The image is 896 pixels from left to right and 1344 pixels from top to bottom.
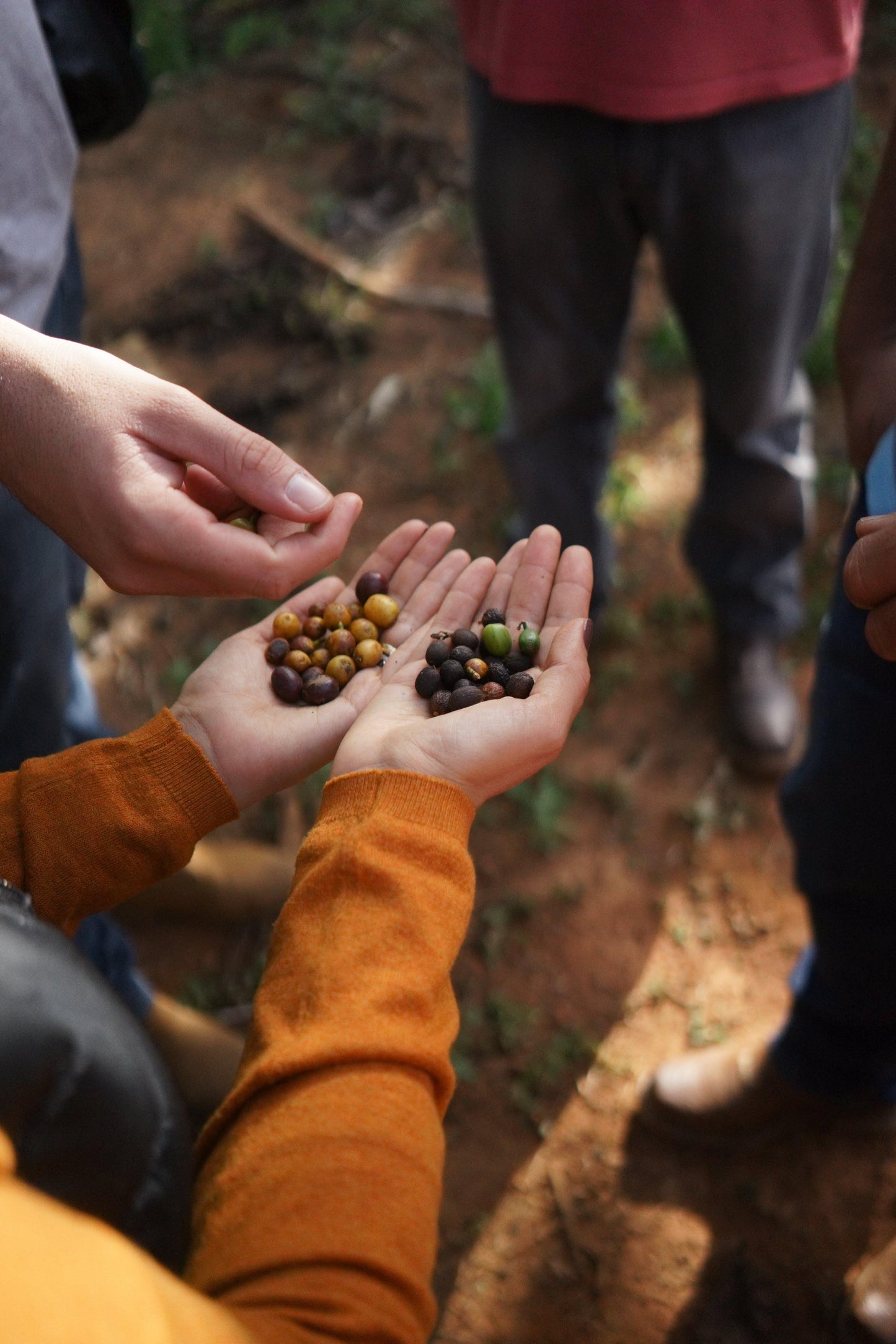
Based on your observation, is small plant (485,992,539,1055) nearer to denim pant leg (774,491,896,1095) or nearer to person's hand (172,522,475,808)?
denim pant leg (774,491,896,1095)

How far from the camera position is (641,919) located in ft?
10.9

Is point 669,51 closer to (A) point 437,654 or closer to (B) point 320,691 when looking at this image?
(A) point 437,654

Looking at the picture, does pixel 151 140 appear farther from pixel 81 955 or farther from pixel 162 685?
pixel 81 955

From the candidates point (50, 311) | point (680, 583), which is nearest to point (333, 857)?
point (50, 311)

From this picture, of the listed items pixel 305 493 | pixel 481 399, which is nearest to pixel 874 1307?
pixel 305 493

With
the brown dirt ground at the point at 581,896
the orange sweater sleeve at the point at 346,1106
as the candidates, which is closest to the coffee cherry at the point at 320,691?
the orange sweater sleeve at the point at 346,1106

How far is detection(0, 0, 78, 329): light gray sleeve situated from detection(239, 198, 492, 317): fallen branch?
3.42 m

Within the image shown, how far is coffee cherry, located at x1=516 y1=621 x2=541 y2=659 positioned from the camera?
216 cm

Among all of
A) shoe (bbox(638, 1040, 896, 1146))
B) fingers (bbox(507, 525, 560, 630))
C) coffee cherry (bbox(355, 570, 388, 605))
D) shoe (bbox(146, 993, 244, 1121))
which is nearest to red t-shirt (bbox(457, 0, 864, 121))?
fingers (bbox(507, 525, 560, 630))

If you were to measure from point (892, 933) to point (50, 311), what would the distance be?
8.16 feet

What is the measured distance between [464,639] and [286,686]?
0.41m

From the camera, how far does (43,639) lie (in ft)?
7.66

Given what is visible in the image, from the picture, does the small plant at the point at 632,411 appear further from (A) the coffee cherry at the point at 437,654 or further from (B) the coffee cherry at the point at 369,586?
(A) the coffee cherry at the point at 437,654

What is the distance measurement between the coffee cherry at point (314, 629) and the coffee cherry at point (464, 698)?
0.52 metres
